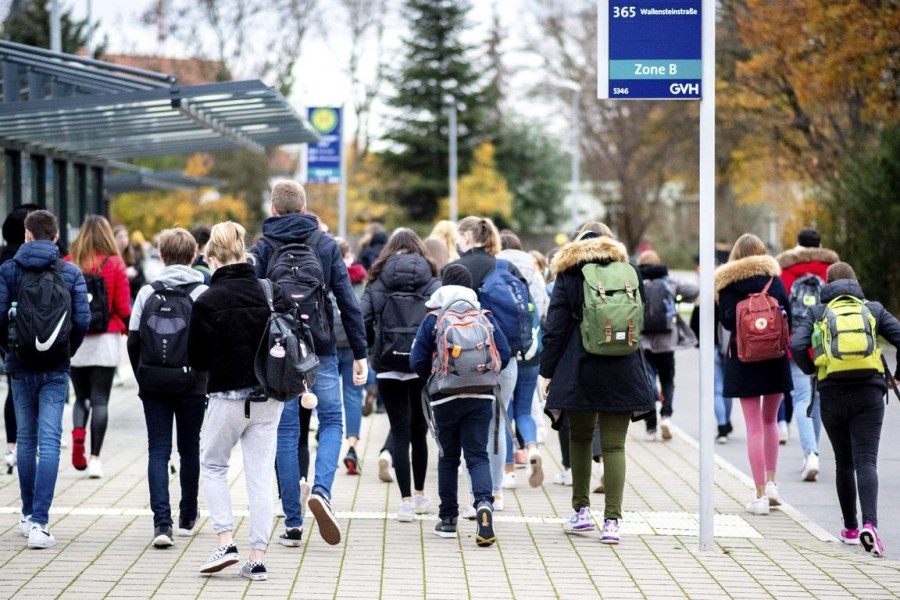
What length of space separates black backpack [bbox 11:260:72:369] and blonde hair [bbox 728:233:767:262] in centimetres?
446

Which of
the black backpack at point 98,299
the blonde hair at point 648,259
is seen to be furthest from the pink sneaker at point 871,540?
the black backpack at point 98,299

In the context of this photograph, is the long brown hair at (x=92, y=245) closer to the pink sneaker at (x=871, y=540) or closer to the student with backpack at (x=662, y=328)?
the student with backpack at (x=662, y=328)

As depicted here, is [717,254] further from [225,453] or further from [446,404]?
[225,453]

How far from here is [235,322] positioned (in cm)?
646

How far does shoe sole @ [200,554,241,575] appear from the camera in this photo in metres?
6.50

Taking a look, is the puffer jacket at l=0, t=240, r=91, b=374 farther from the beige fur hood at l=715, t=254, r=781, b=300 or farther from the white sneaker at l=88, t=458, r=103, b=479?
the beige fur hood at l=715, t=254, r=781, b=300

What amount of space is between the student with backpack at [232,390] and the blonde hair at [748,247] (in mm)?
3938

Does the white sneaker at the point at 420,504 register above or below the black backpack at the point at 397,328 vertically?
below

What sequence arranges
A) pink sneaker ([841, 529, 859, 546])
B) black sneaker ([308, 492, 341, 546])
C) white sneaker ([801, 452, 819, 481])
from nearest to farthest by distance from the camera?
1. black sneaker ([308, 492, 341, 546])
2. pink sneaker ([841, 529, 859, 546])
3. white sneaker ([801, 452, 819, 481])

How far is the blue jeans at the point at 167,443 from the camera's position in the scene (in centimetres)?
725

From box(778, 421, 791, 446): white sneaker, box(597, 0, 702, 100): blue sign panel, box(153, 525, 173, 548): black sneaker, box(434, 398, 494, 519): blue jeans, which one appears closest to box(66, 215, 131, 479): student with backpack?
box(153, 525, 173, 548): black sneaker

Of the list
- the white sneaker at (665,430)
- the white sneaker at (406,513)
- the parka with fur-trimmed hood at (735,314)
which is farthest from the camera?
the white sneaker at (665,430)

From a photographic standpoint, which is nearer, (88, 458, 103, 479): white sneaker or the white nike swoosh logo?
the white nike swoosh logo

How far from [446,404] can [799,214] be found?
71.3 feet
